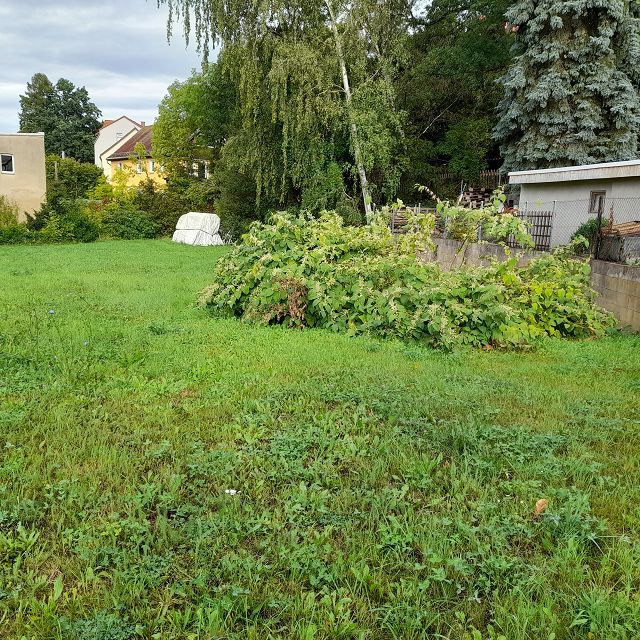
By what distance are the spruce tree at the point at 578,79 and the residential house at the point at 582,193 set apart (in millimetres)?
4654

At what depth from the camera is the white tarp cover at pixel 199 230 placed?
87.8ft

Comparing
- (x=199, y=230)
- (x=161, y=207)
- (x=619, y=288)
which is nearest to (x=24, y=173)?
(x=161, y=207)

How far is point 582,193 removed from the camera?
51.0 feet

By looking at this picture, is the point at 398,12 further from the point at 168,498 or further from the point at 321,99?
the point at 168,498

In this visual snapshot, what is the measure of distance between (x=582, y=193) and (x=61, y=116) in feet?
238

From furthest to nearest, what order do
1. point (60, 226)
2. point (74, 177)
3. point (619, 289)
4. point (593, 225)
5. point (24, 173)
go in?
point (74, 177) < point (24, 173) < point (60, 226) < point (593, 225) < point (619, 289)

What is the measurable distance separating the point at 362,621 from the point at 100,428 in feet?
8.22

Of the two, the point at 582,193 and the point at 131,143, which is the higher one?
the point at 131,143

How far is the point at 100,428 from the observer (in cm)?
399

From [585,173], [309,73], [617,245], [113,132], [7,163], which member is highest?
[113,132]

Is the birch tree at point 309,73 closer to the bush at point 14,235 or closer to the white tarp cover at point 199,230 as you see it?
the white tarp cover at point 199,230

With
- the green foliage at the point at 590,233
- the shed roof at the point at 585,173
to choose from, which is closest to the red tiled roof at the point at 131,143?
the shed roof at the point at 585,173

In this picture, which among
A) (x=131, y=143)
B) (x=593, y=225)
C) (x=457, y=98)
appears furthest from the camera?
(x=131, y=143)

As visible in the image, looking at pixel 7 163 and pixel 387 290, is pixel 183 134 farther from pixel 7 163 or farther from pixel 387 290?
pixel 387 290
